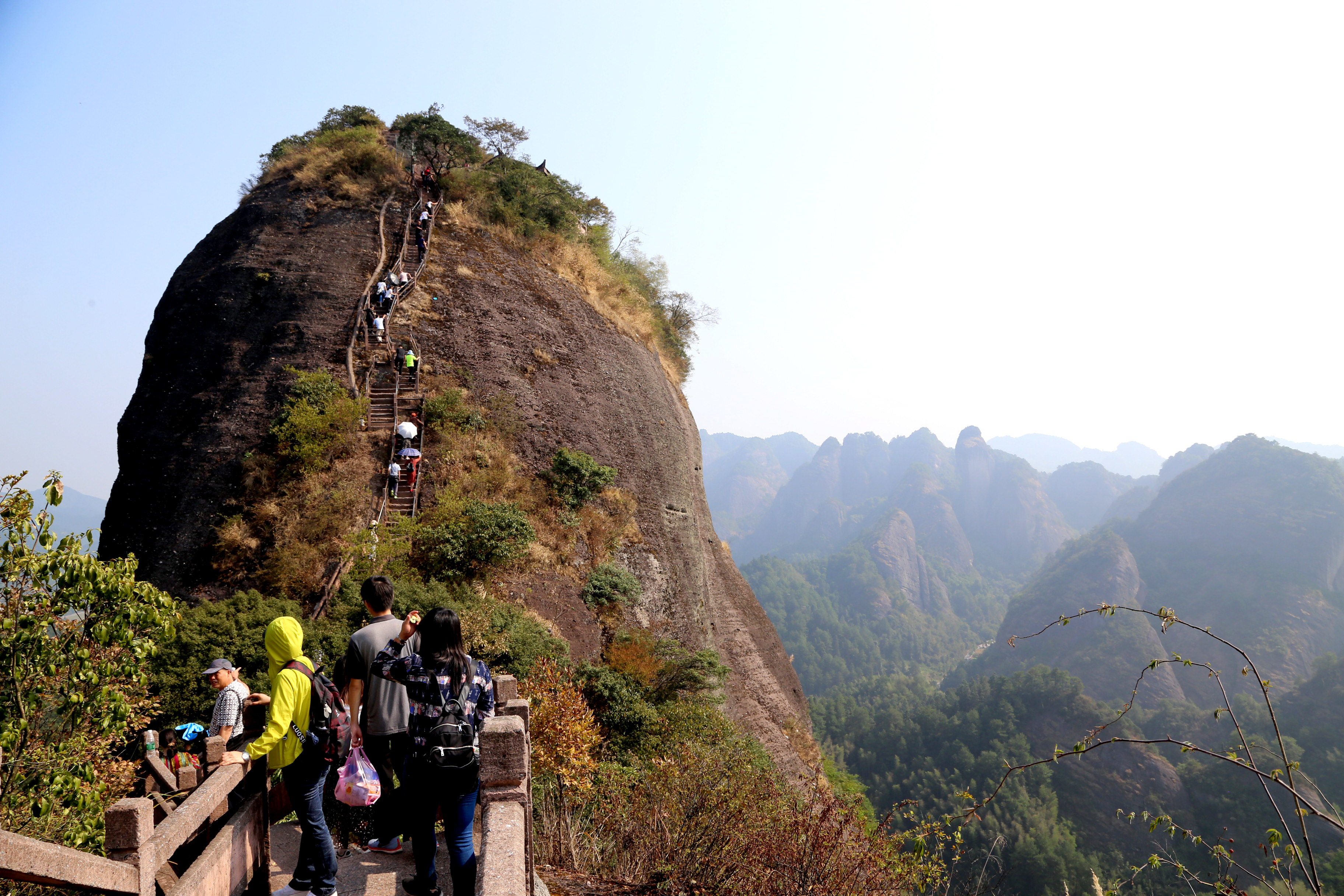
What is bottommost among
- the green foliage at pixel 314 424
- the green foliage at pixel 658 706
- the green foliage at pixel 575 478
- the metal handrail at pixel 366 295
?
the green foliage at pixel 658 706

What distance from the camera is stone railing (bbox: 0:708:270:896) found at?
97.2 inches

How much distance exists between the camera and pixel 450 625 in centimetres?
373

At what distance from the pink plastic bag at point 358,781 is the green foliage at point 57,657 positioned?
1.78 meters

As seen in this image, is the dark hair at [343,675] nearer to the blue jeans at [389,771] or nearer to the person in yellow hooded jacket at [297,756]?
the person in yellow hooded jacket at [297,756]

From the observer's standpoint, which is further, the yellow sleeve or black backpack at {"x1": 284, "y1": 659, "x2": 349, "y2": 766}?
black backpack at {"x1": 284, "y1": 659, "x2": 349, "y2": 766}

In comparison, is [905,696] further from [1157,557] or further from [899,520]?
[899,520]

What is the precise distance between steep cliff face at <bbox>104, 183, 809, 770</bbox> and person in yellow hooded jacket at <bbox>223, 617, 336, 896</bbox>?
7211mm

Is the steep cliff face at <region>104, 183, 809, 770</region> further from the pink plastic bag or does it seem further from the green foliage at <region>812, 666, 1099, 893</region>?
the green foliage at <region>812, 666, 1099, 893</region>

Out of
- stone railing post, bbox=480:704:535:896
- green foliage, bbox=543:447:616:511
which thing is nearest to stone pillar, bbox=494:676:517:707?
stone railing post, bbox=480:704:535:896

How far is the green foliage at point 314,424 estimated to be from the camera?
1205 cm

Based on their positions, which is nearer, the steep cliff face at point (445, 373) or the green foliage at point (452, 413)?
the steep cliff face at point (445, 373)

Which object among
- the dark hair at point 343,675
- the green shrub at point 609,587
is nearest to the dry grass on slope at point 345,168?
the green shrub at point 609,587

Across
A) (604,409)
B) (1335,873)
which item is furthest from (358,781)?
(1335,873)

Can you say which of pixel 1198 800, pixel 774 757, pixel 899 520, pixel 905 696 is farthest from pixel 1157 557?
pixel 774 757
